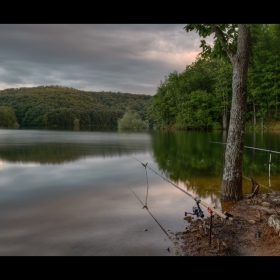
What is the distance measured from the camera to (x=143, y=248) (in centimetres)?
544

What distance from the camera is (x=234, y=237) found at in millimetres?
5609

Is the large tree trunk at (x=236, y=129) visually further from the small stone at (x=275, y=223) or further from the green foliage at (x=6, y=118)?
the green foliage at (x=6, y=118)

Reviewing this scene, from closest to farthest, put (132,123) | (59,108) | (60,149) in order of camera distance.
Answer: (60,149), (132,123), (59,108)

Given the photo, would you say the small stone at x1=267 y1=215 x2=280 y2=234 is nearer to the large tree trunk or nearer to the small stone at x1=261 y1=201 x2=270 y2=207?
the small stone at x1=261 y1=201 x2=270 y2=207

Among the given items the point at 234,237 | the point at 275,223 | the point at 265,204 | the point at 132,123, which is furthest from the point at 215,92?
the point at 234,237

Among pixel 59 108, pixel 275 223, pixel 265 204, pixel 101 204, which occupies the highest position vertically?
pixel 59 108

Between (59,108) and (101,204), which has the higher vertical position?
(59,108)

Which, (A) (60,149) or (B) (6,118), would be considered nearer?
(A) (60,149)

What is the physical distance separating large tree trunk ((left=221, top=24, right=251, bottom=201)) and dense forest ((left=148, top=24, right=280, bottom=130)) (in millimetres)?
35011

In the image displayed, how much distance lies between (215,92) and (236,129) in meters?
52.6

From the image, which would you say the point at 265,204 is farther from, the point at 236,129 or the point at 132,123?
the point at 132,123

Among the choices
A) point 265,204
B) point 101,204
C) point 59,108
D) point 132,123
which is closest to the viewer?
point 265,204
